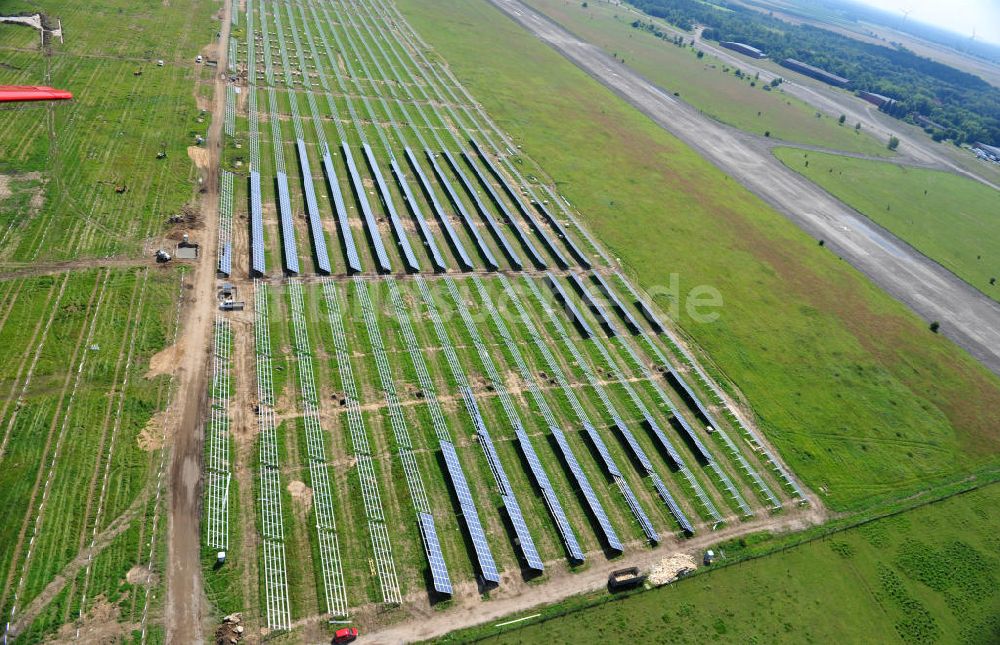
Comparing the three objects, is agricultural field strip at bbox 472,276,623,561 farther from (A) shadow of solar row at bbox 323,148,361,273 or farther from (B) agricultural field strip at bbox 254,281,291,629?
(B) agricultural field strip at bbox 254,281,291,629

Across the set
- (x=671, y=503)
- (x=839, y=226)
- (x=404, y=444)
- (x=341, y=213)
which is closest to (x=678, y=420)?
(x=671, y=503)

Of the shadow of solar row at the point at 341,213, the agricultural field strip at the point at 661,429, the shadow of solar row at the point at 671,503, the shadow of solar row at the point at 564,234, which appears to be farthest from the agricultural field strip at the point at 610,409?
the shadow of solar row at the point at 341,213

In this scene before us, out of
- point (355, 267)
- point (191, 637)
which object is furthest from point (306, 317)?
point (191, 637)

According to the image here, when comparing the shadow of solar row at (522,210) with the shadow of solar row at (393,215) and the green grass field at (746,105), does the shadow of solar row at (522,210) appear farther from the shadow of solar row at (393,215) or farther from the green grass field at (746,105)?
the green grass field at (746,105)

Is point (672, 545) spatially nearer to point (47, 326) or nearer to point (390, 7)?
point (47, 326)

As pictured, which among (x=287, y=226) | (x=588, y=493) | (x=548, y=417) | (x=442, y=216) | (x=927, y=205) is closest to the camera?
(x=588, y=493)

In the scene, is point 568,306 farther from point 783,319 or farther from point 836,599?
point 836,599

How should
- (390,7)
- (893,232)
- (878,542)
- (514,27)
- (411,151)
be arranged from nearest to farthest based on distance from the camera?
(878,542) < (411,151) < (893,232) < (390,7) < (514,27)
